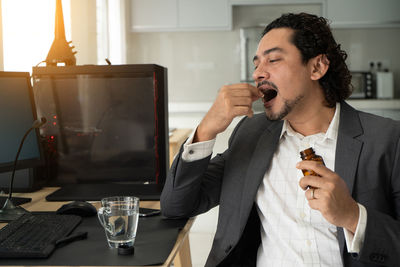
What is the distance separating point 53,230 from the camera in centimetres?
124

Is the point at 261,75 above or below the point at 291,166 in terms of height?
above

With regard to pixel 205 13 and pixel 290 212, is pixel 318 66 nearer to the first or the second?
pixel 290 212

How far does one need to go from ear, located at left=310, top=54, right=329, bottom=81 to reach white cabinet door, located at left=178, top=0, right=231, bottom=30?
3.68 meters

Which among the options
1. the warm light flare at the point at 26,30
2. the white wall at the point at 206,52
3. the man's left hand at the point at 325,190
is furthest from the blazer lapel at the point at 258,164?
the white wall at the point at 206,52

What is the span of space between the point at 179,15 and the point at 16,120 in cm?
378

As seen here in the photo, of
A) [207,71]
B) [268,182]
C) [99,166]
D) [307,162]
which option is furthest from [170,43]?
[307,162]

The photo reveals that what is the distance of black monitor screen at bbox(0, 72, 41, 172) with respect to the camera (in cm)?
163

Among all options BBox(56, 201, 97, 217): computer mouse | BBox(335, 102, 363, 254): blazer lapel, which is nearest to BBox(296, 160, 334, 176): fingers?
BBox(335, 102, 363, 254): blazer lapel

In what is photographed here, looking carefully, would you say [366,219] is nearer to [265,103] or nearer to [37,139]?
[265,103]

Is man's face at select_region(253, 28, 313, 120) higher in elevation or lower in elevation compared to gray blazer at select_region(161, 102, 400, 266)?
higher

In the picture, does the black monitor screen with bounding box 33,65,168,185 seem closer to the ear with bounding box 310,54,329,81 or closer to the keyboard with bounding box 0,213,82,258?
the keyboard with bounding box 0,213,82,258

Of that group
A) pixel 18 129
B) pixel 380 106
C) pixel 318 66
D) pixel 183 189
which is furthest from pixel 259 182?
pixel 380 106

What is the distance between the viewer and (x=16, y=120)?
1.67 m

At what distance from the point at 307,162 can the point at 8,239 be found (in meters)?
0.71
